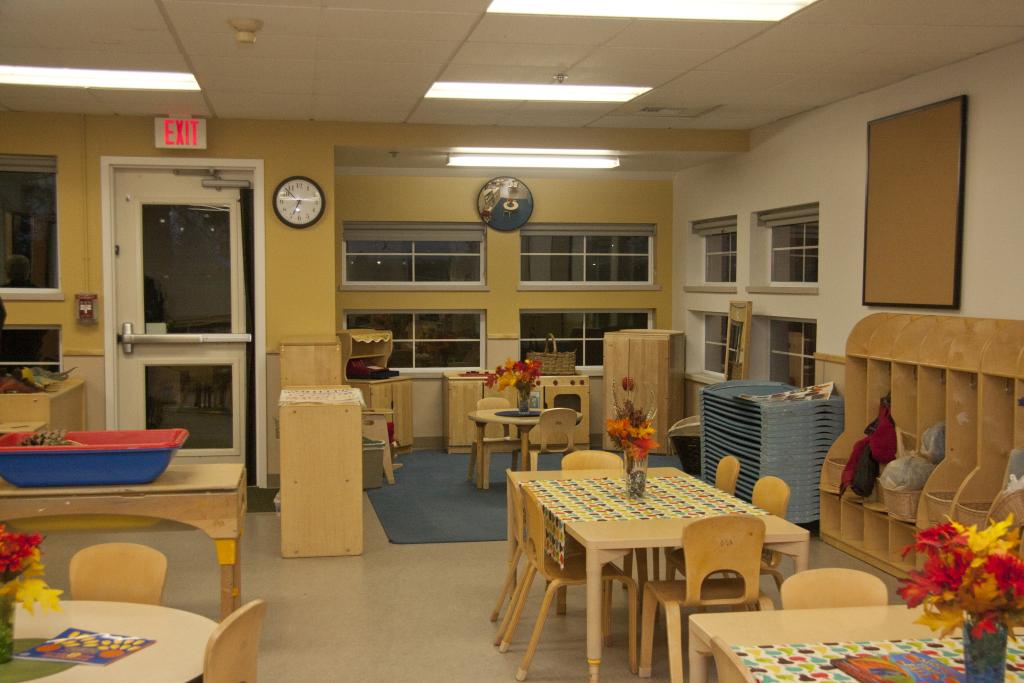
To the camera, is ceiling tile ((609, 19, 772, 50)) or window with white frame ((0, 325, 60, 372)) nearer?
ceiling tile ((609, 19, 772, 50))

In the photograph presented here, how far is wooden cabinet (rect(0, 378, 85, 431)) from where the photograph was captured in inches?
275

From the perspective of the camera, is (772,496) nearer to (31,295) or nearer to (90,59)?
(90,59)

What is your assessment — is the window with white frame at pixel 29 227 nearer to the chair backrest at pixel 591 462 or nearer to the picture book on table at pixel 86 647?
the chair backrest at pixel 591 462

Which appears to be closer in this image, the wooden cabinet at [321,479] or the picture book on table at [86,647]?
the picture book on table at [86,647]

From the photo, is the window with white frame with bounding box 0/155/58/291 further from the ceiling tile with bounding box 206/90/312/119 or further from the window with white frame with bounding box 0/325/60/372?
the ceiling tile with bounding box 206/90/312/119

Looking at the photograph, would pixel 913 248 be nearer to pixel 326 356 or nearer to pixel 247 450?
pixel 326 356

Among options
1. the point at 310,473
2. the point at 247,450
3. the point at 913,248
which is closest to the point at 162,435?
the point at 310,473

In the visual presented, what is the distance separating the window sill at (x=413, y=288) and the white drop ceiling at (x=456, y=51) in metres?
2.79

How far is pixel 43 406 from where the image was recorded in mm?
7047

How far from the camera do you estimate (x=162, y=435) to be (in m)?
4.73

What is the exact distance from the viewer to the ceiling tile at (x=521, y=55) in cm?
577

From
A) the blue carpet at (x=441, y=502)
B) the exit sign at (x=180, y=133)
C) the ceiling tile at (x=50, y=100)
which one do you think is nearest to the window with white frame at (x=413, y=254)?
the blue carpet at (x=441, y=502)

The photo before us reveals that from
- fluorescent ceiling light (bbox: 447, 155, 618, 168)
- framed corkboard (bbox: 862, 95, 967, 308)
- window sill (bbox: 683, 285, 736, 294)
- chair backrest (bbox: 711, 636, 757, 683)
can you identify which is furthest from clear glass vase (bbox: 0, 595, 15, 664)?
window sill (bbox: 683, 285, 736, 294)

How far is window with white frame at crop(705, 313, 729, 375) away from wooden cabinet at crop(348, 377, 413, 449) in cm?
292
